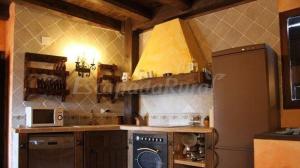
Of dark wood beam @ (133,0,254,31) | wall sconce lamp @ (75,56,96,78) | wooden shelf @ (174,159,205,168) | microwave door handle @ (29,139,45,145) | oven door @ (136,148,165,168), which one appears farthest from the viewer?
wall sconce lamp @ (75,56,96,78)

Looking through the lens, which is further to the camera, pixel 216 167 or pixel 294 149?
pixel 216 167

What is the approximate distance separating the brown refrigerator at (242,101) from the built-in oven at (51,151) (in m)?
1.72

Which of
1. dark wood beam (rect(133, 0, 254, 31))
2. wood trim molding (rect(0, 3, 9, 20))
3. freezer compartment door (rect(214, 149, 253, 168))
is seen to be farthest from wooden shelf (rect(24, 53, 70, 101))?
freezer compartment door (rect(214, 149, 253, 168))

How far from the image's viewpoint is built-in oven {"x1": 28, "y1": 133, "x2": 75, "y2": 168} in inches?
127

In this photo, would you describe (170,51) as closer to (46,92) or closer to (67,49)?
(67,49)

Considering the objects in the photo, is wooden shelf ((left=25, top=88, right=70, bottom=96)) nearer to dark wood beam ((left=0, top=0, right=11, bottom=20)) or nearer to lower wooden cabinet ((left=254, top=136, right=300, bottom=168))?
dark wood beam ((left=0, top=0, right=11, bottom=20))

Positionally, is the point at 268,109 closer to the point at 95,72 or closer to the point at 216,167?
the point at 216,167

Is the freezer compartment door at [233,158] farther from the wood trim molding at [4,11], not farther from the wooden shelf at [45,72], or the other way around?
the wood trim molding at [4,11]

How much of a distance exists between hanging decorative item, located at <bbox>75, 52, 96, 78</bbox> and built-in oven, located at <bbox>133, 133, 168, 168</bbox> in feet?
3.95

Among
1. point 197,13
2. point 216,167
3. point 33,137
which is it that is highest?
point 197,13

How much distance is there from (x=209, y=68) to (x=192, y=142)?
909mm

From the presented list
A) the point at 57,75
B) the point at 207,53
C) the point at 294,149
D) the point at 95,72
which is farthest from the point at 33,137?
the point at 294,149

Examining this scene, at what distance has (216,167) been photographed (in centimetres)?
275

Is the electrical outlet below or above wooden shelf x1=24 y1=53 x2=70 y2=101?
above
